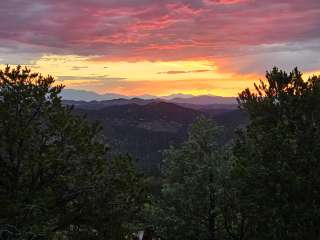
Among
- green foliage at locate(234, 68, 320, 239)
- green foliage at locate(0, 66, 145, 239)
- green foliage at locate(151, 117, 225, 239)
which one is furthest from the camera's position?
green foliage at locate(151, 117, 225, 239)

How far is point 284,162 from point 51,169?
35.3 ft

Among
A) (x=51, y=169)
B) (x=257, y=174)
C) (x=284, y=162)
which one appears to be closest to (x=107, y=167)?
(x=51, y=169)

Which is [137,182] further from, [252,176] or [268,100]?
[268,100]

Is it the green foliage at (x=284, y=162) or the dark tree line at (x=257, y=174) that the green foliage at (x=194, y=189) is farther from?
the green foliage at (x=284, y=162)

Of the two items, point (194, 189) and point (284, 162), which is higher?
point (284, 162)

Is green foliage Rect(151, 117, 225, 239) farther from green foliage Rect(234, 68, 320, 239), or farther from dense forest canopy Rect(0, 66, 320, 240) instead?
green foliage Rect(234, 68, 320, 239)

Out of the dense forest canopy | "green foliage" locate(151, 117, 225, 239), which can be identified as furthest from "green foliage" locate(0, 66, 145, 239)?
"green foliage" locate(151, 117, 225, 239)

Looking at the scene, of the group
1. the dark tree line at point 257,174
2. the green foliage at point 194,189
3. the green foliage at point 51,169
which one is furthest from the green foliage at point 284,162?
the green foliage at point 51,169

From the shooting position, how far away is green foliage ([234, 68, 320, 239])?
21.1 metres

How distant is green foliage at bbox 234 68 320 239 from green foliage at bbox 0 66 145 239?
621 centimetres

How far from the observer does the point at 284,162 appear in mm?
21500

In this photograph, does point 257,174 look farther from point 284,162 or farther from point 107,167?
point 107,167

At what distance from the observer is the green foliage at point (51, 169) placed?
18.8m

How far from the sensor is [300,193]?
21.4 meters
